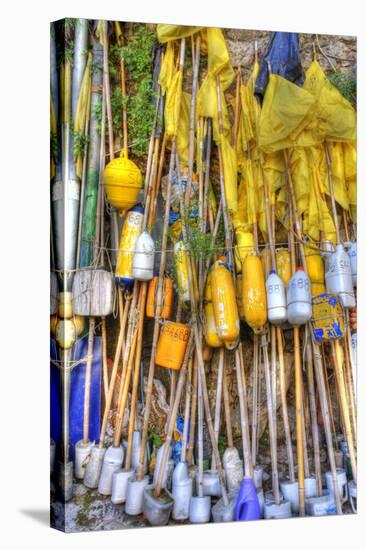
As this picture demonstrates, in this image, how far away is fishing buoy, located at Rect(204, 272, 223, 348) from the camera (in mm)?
6293

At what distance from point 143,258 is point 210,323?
0.63m

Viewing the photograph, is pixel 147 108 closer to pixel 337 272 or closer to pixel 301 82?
pixel 301 82

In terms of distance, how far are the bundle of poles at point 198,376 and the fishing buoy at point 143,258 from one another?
0.08 m

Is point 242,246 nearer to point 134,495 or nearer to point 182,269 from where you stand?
point 182,269

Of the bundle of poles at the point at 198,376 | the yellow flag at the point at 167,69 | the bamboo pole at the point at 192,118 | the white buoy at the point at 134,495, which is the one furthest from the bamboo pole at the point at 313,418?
the yellow flag at the point at 167,69

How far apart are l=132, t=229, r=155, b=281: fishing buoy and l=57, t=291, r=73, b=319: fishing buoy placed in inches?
17.8

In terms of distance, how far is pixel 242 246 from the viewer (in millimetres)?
6434

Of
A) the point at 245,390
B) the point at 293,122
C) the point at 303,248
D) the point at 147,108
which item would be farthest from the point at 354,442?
the point at 147,108

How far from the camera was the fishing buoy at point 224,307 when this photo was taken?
20.4 ft

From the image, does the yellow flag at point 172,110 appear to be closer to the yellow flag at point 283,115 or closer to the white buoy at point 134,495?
the yellow flag at point 283,115

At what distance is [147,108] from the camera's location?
6.27m

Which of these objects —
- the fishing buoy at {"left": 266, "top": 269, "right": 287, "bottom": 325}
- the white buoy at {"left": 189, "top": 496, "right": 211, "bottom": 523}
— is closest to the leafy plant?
the fishing buoy at {"left": 266, "top": 269, "right": 287, "bottom": 325}

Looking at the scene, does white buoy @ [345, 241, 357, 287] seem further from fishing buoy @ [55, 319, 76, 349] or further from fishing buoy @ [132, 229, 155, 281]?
fishing buoy @ [55, 319, 76, 349]

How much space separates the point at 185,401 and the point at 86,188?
1.55m
